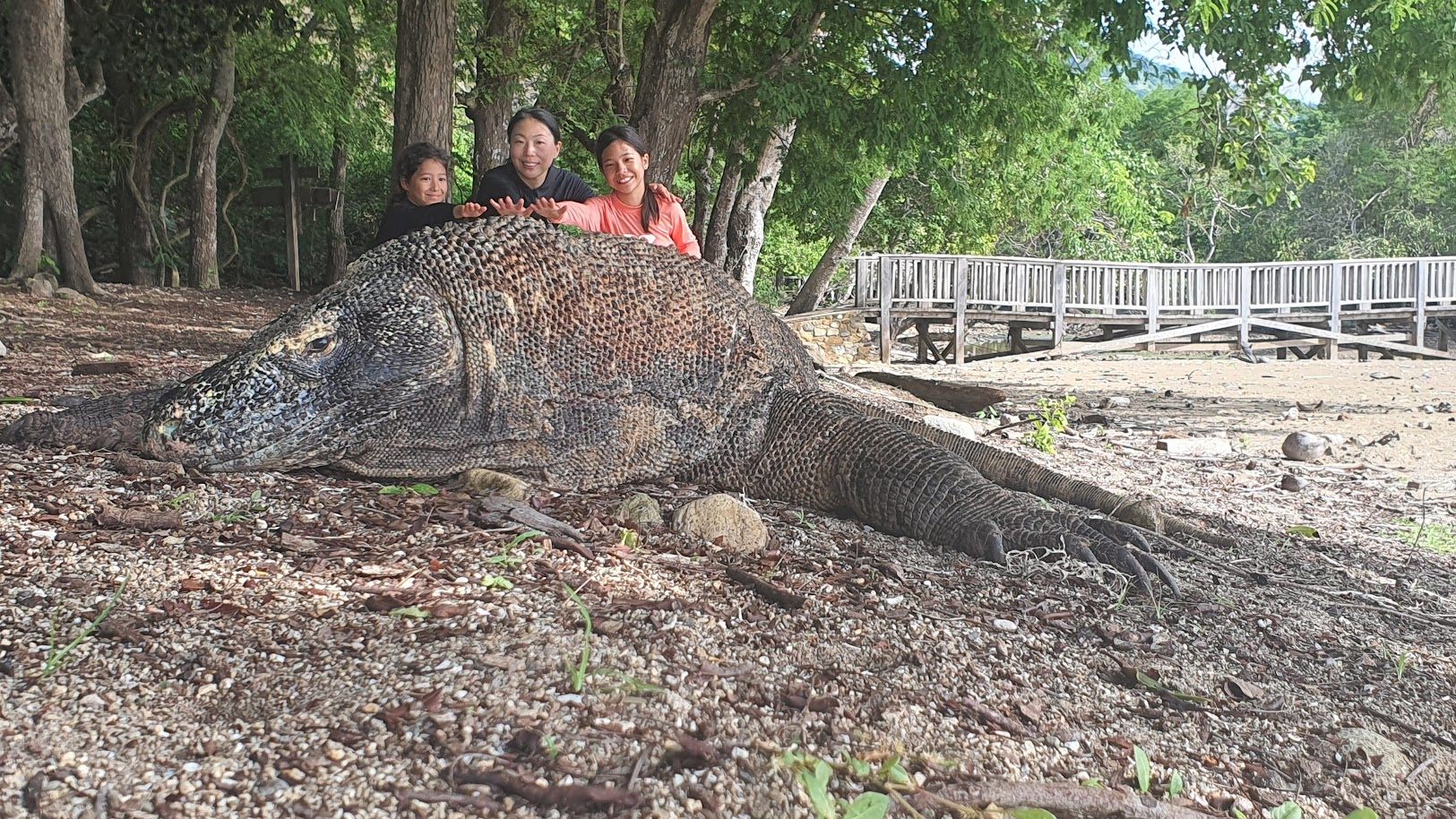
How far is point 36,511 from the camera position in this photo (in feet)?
7.82

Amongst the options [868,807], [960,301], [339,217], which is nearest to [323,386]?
[868,807]

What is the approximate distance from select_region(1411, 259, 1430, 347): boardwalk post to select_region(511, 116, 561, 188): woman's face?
20.6 meters

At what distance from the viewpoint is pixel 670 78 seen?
806 cm

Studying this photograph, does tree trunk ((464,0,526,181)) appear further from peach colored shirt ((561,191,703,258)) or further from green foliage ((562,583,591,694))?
green foliage ((562,583,591,694))

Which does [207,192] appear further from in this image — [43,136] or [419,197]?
[419,197]

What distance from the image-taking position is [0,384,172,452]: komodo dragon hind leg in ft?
9.96

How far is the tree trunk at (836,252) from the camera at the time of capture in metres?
18.0

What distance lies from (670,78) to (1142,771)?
7.03 meters

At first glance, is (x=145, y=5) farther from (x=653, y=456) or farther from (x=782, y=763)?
(x=782, y=763)

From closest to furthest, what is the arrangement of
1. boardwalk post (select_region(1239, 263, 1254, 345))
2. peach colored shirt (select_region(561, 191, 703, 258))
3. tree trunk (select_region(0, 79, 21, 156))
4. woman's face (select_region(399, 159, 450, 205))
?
peach colored shirt (select_region(561, 191, 703, 258)), woman's face (select_region(399, 159, 450, 205)), tree trunk (select_region(0, 79, 21, 156)), boardwalk post (select_region(1239, 263, 1254, 345))

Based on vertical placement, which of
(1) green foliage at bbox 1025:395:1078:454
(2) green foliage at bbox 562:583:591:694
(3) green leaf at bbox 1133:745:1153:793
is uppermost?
(2) green foliage at bbox 562:583:591:694

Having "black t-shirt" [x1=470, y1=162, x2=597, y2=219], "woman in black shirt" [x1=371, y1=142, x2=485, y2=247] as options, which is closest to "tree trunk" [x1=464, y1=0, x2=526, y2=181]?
"woman in black shirt" [x1=371, y1=142, x2=485, y2=247]

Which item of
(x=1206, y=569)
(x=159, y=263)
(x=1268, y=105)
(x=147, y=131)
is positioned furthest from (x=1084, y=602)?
(x=147, y=131)

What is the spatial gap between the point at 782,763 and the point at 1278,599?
202 centimetres
